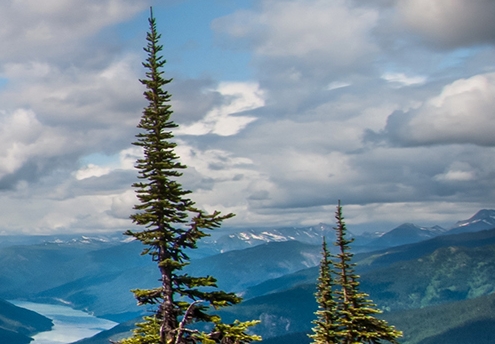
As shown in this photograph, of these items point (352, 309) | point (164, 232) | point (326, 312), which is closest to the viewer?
point (164, 232)

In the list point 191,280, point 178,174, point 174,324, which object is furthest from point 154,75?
point 174,324

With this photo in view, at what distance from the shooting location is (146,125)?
26.4 meters

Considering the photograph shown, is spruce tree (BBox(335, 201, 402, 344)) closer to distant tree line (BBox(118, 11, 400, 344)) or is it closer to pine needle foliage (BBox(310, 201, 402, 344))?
pine needle foliage (BBox(310, 201, 402, 344))

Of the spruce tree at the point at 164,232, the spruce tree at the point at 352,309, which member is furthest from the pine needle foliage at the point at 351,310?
the spruce tree at the point at 164,232

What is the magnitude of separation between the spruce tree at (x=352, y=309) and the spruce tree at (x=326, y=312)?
1.46m

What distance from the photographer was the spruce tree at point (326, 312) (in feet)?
163

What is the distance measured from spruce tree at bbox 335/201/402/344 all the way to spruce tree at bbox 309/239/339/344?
4.79ft

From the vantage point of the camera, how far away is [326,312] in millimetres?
50156

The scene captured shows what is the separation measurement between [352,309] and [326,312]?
4546mm

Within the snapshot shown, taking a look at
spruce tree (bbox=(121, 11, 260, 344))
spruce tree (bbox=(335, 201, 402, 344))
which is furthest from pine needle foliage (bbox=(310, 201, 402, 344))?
spruce tree (bbox=(121, 11, 260, 344))

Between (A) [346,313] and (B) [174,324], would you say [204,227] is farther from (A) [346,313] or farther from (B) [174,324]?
(A) [346,313]

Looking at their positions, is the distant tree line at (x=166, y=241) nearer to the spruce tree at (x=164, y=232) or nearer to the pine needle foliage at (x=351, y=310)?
the spruce tree at (x=164, y=232)

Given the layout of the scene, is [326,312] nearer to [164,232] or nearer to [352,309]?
[352,309]

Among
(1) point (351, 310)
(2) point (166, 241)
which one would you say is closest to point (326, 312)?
(1) point (351, 310)
